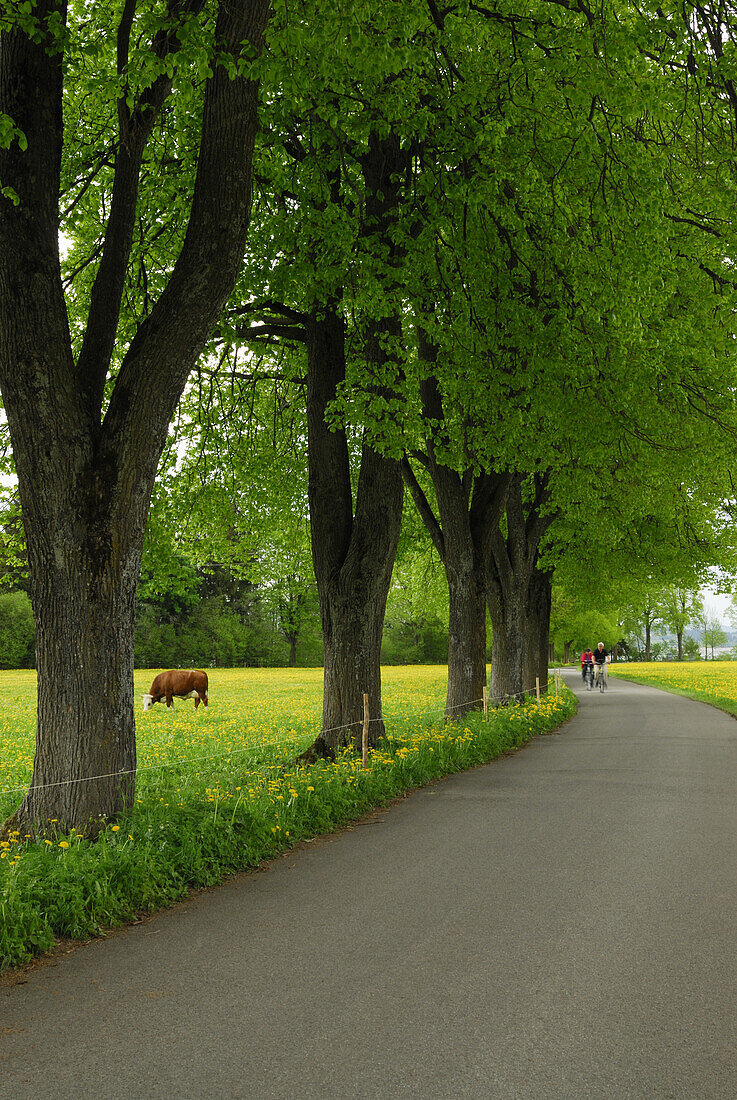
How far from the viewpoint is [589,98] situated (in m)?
8.86

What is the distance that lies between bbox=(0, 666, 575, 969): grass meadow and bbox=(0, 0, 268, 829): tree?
27.4 inches

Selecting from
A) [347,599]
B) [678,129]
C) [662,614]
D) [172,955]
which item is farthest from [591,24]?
[662,614]

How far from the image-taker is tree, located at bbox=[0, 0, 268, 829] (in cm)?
711

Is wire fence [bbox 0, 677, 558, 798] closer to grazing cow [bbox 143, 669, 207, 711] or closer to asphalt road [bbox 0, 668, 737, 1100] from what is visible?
asphalt road [bbox 0, 668, 737, 1100]

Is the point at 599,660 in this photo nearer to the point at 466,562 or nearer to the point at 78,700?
Answer: the point at 466,562

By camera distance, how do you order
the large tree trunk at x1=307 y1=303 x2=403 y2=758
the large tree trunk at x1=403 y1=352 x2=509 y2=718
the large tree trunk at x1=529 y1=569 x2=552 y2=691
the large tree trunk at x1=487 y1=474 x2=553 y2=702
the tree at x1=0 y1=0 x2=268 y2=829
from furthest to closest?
the large tree trunk at x1=529 y1=569 x2=552 y2=691
the large tree trunk at x1=487 y1=474 x2=553 y2=702
the large tree trunk at x1=403 y1=352 x2=509 y2=718
the large tree trunk at x1=307 y1=303 x2=403 y2=758
the tree at x1=0 y1=0 x2=268 y2=829

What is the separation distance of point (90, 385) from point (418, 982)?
5.61 metres

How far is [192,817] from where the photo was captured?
751 centimetres

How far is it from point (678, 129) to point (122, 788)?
1051 centimetres

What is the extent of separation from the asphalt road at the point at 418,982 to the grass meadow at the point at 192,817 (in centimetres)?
27

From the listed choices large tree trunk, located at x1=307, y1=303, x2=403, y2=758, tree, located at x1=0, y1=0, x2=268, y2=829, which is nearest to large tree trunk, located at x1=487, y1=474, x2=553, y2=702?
large tree trunk, located at x1=307, y1=303, x2=403, y2=758

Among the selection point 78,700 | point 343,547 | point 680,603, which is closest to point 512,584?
point 343,547

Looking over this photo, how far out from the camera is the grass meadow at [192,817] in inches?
224

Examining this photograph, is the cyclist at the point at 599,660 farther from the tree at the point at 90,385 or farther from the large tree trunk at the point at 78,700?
the large tree trunk at the point at 78,700
